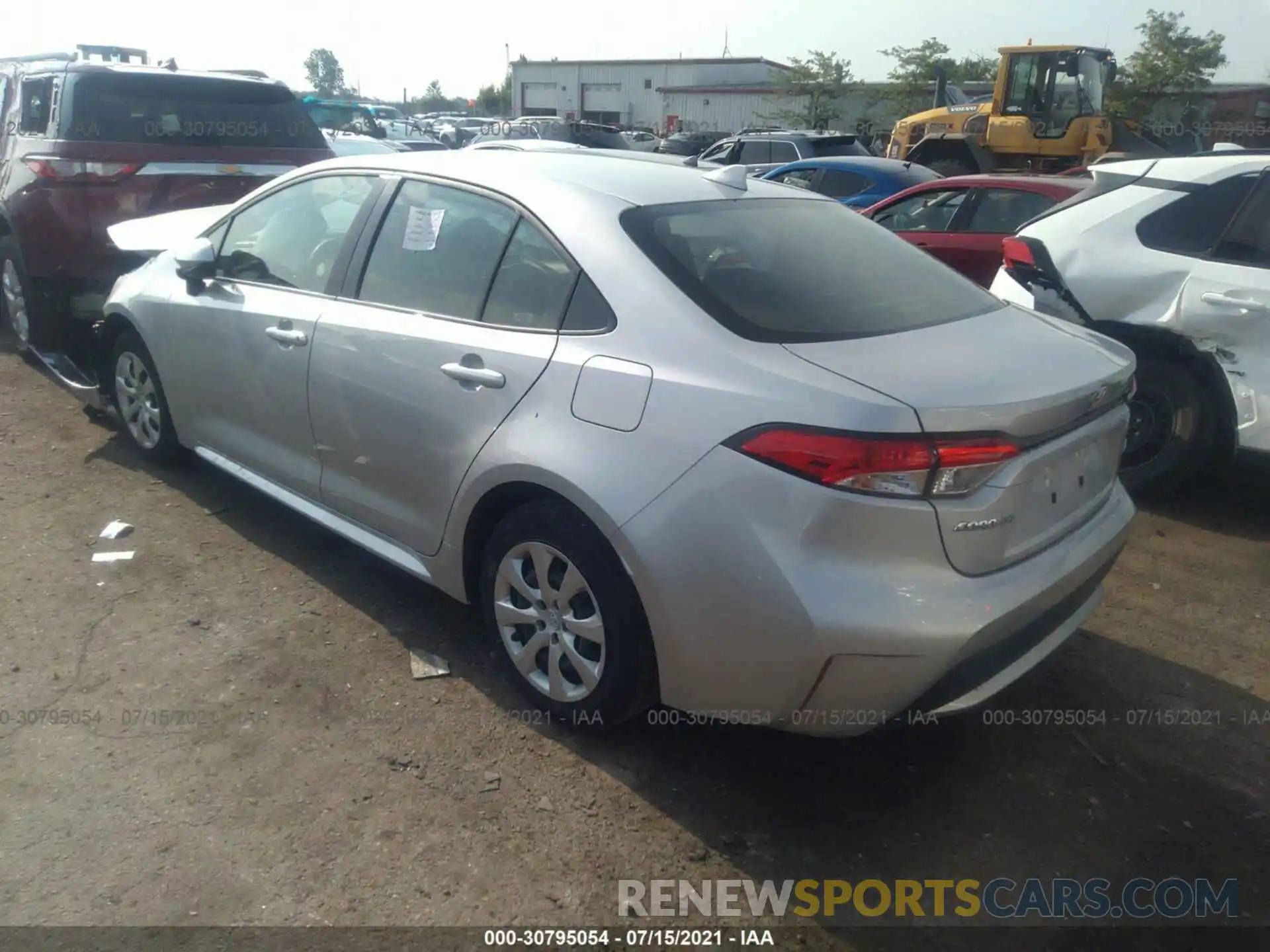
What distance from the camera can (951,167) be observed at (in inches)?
655

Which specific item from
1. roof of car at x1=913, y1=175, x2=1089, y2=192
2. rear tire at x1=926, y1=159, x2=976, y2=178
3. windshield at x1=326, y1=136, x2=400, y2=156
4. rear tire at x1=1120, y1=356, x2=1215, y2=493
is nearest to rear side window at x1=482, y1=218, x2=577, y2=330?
rear tire at x1=1120, y1=356, x2=1215, y2=493

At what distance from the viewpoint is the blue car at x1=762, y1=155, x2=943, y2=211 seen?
1112cm

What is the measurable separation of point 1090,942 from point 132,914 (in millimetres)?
2294

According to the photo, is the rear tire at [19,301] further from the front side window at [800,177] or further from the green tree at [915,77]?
the green tree at [915,77]

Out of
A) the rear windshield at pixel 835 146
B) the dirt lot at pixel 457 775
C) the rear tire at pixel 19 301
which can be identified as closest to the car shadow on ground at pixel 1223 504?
the dirt lot at pixel 457 775

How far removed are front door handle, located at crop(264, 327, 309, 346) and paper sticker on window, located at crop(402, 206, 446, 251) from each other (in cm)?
54

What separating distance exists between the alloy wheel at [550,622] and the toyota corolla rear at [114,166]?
→ 14.2ft

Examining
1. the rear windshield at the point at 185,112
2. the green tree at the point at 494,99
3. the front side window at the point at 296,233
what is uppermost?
the rear windshield at the point at 185,112

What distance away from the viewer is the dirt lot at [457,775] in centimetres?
257

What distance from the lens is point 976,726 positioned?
130 inches

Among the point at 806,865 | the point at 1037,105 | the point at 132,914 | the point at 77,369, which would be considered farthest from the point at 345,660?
the point at 1037,105

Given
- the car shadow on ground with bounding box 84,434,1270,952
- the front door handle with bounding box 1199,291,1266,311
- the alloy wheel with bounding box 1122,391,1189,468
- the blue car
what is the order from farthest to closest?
the blue car → the alloy wheel with bounding box 1122,391,1189,468 → the front door handle with bounding box 1199,291,1266,311 → the car shadow on ground with bounding box 84,434,1270,952

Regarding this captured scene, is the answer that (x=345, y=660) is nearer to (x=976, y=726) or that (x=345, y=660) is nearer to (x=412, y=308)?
(x=412, y=308)

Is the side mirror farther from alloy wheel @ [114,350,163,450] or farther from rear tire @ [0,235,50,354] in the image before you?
rear tire @ [0,235,50,354]
